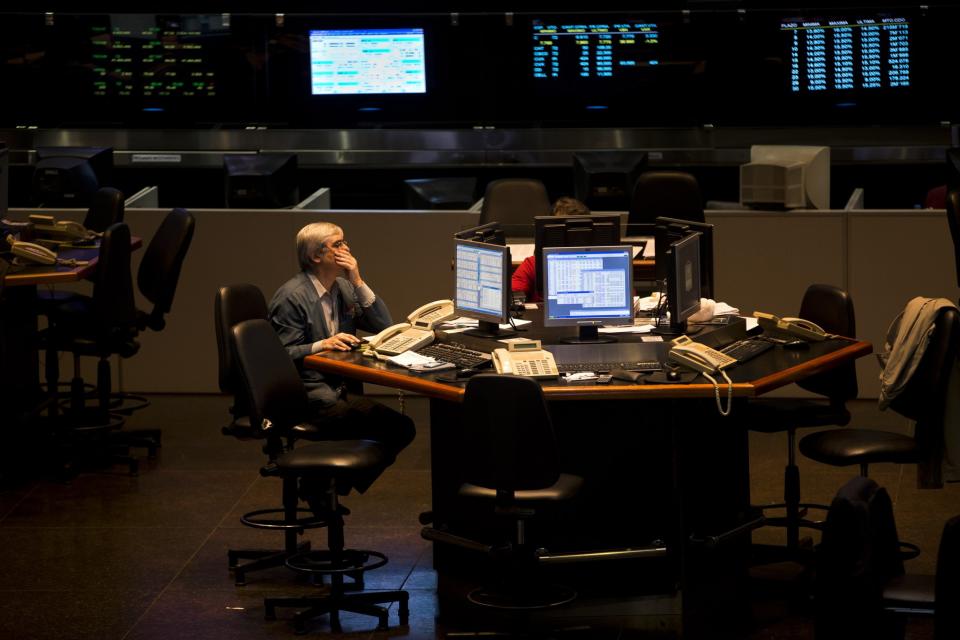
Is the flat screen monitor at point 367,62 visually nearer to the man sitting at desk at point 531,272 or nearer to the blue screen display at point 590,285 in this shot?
the man sitting at desk at point 531,272

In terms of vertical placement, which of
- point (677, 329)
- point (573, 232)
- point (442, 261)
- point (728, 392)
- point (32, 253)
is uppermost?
point (573, 232)

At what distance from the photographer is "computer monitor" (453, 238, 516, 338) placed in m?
5.83

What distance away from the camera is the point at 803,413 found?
575 cm

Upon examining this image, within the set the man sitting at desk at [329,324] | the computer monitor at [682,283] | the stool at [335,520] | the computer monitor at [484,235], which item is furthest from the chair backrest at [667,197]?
the stool at [335,520]

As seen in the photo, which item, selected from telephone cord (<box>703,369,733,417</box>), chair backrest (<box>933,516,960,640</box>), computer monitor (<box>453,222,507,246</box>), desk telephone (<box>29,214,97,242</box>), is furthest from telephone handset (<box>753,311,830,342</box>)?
desk telephone (<box>29,214,97,242</box>)

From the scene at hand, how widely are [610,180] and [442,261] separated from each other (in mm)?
1182

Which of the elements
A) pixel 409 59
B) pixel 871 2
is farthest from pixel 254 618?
pixel 871 2

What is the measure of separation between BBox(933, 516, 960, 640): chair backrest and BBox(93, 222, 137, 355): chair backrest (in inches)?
192

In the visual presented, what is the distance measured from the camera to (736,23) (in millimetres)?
10242

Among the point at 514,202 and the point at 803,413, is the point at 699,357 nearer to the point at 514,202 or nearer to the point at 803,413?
the point at 803,413

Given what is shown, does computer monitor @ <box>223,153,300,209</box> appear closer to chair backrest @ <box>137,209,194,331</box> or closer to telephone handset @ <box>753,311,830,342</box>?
chair backrest @ <box>137,209,194,331</box>

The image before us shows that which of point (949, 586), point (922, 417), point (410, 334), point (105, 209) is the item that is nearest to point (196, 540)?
point (410, 334)

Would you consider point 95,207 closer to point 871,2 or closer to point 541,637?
point 541,637

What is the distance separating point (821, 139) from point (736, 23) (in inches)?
40.4
